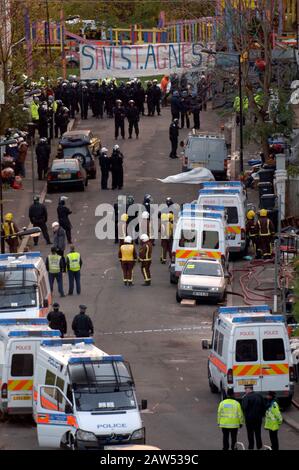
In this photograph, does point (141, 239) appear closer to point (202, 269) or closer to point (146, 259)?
point (146, 259)

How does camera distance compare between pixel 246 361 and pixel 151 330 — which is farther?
pixel 151 330

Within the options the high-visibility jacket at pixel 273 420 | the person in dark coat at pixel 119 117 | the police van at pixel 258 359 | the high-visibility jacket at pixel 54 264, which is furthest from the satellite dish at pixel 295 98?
the high-visibility jacket at pixel 273 420

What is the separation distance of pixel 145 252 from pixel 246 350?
13.3 meters

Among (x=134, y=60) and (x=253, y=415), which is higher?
(x=253, y=415)

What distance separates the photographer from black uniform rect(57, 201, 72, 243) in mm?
53312

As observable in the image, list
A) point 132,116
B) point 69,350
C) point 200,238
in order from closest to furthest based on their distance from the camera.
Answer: point 69,350, point 200,238, point 132,116

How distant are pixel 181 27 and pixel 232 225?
117 feet

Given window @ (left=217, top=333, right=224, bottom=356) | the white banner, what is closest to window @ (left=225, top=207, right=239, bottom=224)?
window @ (left=217, top=333, right=224, bottom=356)

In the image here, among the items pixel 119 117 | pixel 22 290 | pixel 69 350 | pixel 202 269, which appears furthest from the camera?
pixel 119 117

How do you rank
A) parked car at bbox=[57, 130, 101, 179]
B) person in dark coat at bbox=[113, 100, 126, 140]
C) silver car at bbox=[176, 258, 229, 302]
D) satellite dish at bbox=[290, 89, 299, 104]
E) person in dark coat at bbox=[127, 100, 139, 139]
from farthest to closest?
person in dark coat at bbox=[127, 100, 139, 139] < person in dark coat at bbox=[113, 100, 126, 140] < parked car at bbox=[57, 130, 101, 179] < satellite dish at bbox=[290, 89, 299, 104] < silver car at bbox=[176, 258, 229, 302]

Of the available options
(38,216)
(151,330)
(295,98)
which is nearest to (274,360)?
(151,330)

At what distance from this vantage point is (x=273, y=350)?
35.9 meters

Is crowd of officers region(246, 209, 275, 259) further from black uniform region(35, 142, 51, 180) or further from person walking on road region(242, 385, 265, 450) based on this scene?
person walking on road region(242, 385, 265, 450)
